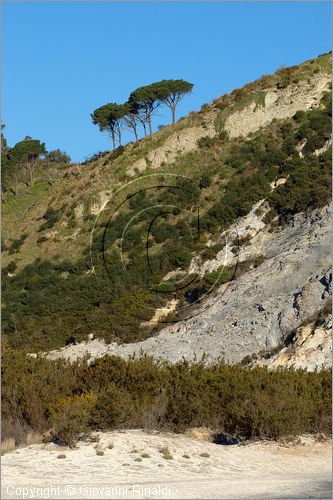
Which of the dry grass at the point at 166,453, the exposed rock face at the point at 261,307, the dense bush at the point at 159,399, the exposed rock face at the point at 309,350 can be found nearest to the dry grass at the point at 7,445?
the dense bush at the point at 159,399

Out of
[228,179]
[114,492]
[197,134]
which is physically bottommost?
[114,492]

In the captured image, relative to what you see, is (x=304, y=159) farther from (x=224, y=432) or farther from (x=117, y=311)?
(x=224, y=432)

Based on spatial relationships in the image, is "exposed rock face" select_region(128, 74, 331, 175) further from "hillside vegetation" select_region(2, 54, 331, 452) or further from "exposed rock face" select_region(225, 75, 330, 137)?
"hillside vegetation" select_region(2, 54, 331, 452)

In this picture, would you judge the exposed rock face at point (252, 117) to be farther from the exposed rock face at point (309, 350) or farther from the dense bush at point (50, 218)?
the exposed rock face at point (309, 350)

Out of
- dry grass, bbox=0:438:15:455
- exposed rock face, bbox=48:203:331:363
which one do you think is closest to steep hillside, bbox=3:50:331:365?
exposed rock face, bbox=48:203:331:363

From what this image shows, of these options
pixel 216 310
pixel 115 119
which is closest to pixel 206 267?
pixel 216 310

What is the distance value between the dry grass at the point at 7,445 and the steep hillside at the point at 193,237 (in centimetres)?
1468

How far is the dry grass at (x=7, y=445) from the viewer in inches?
603

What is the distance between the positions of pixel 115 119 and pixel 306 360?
47.9 m

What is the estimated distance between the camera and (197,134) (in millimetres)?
60281

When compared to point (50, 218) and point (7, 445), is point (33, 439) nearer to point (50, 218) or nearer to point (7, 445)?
point (7, 445)

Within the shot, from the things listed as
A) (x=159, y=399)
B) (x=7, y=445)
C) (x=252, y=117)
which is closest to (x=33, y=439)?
(x=7, y=445)

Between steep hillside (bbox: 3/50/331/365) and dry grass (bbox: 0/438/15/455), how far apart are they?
48.1 feet

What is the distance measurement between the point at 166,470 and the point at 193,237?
33.4 m
